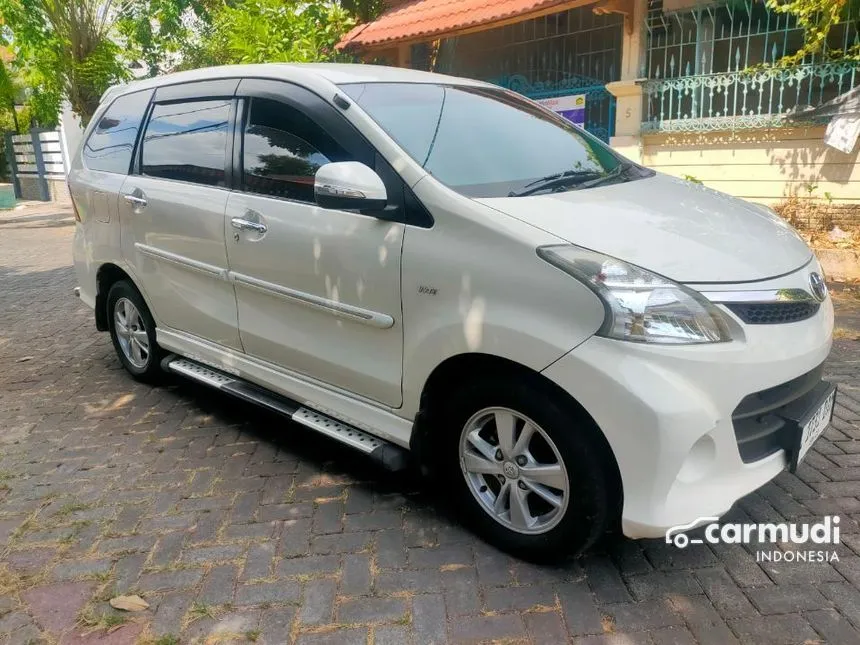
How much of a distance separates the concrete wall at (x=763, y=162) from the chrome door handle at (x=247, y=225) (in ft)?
21.4

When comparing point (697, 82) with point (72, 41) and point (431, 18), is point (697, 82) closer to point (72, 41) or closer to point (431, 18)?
point (431, 18)

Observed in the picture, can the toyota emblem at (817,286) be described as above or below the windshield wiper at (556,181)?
below

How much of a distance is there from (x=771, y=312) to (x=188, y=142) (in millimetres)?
3086

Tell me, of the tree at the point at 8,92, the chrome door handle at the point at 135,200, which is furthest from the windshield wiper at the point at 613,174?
the tree at the point at 8,92

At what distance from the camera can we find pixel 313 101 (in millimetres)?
3186

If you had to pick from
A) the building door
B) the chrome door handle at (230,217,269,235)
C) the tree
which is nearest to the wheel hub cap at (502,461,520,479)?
the chrome door handle at (230,217,269,235)

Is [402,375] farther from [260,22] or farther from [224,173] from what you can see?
[260,22]

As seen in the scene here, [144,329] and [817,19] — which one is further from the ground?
[817,19]

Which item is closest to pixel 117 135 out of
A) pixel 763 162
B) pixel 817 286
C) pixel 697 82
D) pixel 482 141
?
pixel 482 141

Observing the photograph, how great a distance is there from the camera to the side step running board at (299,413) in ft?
9.89

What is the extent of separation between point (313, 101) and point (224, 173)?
738mm

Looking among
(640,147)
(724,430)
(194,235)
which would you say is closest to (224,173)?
(194,235)

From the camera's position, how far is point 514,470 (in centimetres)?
267

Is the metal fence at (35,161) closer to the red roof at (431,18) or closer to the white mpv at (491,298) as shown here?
the red roof at (431,18)
